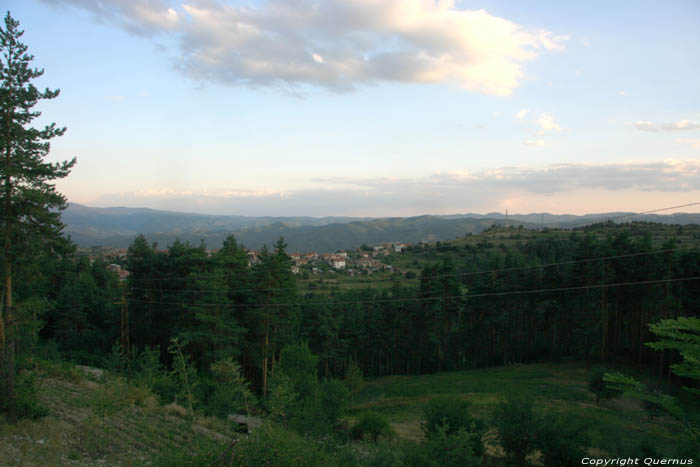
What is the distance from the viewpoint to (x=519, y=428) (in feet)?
36.8

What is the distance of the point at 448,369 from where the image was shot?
3619cm

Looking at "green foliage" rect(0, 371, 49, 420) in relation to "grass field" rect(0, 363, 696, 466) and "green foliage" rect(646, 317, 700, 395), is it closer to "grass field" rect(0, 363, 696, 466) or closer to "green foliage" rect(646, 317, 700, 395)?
"grass field" rect(0, 363, 696, 466)

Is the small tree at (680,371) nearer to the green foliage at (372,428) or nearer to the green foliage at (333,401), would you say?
the green foliage at (372,428)

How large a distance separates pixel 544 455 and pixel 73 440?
14.0 meters

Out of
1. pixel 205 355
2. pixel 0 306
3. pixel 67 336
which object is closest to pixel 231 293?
pixel 205 355

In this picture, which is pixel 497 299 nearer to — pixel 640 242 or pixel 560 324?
pixel 560 324

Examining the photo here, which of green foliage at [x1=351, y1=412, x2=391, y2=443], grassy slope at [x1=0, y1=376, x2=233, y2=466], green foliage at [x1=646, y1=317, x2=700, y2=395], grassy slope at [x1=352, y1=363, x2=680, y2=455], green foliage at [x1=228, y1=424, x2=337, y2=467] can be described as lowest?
grassy slope at [x1=352, y1=363, x2=680, y2=455]

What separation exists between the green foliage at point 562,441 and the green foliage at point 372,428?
638cm

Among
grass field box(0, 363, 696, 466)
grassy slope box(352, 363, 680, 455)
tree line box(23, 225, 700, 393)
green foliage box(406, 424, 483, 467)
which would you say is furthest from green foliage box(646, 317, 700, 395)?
tree line box(23, 225, 700, 393)

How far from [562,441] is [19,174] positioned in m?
18.2

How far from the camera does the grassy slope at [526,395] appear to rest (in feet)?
47.1

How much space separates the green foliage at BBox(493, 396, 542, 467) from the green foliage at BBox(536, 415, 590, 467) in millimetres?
222

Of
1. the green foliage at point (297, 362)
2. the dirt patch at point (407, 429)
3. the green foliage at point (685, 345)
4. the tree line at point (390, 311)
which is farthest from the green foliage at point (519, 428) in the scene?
the tree line at point (390, 311)

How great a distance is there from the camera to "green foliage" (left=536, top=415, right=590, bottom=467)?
1066 centimetres
